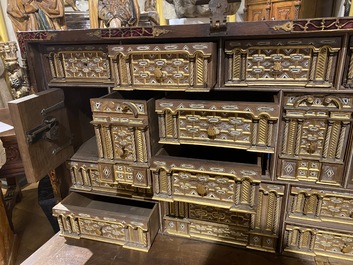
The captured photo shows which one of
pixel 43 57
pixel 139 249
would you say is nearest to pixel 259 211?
pixel 139 249

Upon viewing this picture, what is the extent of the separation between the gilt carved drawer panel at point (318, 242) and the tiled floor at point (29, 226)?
1365mm

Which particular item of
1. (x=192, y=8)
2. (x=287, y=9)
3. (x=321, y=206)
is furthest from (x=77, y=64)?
(x=287, y=9)

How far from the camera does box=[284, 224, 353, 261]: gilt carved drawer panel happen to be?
3.30 feet

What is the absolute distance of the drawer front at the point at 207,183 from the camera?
93cm

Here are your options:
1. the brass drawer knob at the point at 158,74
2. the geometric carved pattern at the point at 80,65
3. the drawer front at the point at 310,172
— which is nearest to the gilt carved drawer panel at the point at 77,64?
the geometric carved pattern at the point at 80,65

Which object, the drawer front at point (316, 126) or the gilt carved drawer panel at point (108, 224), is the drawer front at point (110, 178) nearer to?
the gilt carved drawer panel at point (108, 224)

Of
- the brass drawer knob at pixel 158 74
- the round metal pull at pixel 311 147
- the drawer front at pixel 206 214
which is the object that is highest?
the brass drawer knob at pixel 158 74

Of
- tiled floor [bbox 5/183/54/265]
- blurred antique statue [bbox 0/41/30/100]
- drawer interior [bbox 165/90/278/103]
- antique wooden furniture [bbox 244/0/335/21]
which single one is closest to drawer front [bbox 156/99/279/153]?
drawer interior [bbox 165/90/278/103]

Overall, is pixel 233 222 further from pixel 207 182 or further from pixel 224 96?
pixel 224 96

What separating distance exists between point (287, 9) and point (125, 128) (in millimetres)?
1865

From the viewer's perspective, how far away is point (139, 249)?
1.14 metres

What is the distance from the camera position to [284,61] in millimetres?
873

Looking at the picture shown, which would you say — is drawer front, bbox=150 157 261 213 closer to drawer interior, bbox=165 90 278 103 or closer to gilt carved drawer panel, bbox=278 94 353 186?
gilt carved drawer panel, bbox=278 94 353 186

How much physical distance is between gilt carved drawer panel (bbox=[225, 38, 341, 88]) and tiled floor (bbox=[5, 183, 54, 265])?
1.48m
